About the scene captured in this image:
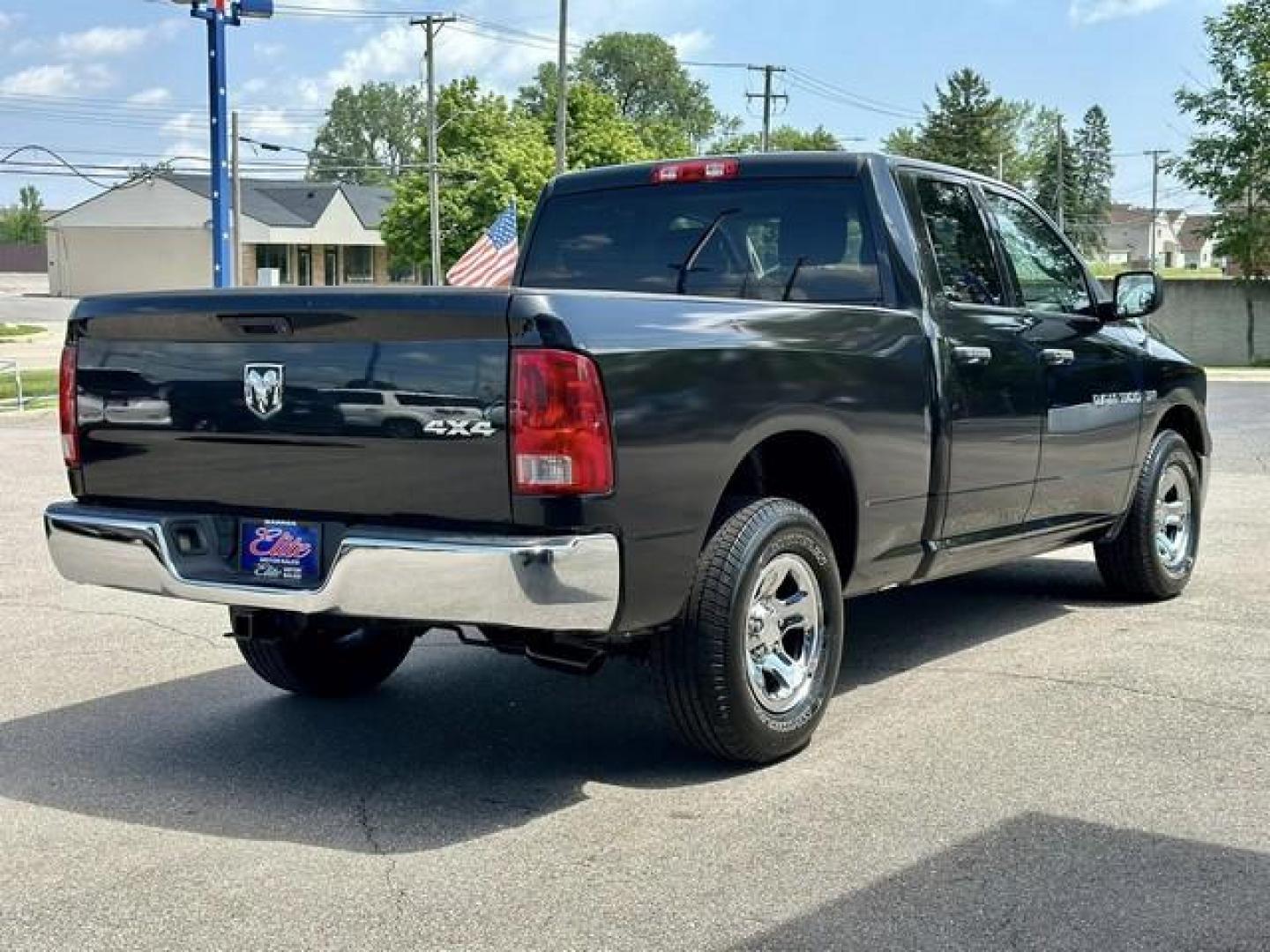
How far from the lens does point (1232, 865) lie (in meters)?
4.13

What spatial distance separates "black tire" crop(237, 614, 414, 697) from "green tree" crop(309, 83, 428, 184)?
141 meters

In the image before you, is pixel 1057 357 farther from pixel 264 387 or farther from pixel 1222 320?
pixel 1222 320

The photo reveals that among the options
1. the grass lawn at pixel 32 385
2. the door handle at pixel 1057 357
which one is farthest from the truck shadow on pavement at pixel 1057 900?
the grass lawn at pixel 32 385

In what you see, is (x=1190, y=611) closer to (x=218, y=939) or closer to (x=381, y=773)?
(x=381, y=773)

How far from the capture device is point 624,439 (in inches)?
172

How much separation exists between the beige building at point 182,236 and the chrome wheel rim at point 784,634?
79.5m

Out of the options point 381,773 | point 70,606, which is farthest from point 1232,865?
point 70,606

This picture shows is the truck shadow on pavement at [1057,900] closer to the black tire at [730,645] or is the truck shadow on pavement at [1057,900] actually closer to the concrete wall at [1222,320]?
the black tire at [730,645]

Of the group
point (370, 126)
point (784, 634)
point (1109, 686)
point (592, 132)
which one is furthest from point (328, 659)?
point (370, 126)

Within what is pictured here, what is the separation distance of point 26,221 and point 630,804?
185110mm

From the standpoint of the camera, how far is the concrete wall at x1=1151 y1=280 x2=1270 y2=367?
155 feet

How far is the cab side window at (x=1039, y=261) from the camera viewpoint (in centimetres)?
679

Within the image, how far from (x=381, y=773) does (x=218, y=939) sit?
1398mm

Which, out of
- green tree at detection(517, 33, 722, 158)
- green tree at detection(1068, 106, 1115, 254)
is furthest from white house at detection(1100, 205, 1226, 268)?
Result: green tree at detection(517, 33, 722, 158)
